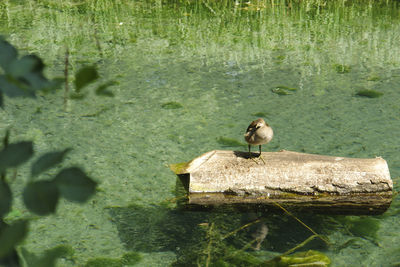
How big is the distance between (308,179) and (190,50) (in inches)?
79.5

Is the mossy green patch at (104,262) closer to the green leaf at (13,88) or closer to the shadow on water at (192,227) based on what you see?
the shadow on water at (192,227)

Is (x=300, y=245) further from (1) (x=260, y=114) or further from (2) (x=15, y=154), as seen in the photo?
(2) (x=15, y=154)

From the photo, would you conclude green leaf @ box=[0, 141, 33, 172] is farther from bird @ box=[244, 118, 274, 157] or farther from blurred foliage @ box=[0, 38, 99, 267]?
bird @ box=[244, 118, 274, 157]

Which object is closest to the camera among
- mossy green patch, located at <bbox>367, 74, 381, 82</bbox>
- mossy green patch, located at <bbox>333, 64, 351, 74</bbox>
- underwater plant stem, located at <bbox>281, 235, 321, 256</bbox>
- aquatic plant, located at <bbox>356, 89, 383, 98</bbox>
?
underwater plant stem, located at <bbox>281, 235, 321, 256</bbox>

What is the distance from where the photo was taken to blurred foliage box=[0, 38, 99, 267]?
437 millimetres

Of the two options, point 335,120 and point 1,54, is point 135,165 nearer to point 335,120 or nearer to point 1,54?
point 335,120

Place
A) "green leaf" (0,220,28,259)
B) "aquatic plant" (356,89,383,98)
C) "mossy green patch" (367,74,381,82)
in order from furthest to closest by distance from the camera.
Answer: "mossy green patch" (367,74,381,82)
"aquatic plant" (356,89,383,98)
"green leaf" (0,220,28,259)

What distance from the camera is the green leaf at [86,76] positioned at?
1.44ft

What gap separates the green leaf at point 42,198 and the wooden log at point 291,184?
142 cm

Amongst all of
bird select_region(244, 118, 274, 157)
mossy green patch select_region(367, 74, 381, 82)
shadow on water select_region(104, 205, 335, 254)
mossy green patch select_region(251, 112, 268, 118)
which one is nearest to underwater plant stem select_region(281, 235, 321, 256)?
shadow on water select_region(104, 205, 335, 254)

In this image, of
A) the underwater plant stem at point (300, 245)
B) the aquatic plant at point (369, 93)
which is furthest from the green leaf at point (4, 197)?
the aquatic plant at point (369, 93)

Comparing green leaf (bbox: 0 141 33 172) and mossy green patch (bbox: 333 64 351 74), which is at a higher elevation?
green leaf (bbox: 0 141 33 172)

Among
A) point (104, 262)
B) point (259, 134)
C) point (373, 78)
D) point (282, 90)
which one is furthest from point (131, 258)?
point (373, 78)

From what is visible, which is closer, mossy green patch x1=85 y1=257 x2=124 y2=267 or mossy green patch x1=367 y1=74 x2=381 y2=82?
mossy green patch x1=85 y1=257 x2=124 y2=267
